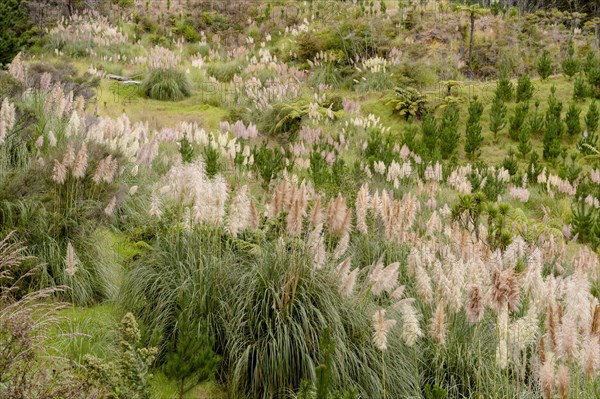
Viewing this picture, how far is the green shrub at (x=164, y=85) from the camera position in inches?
571

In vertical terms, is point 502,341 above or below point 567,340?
below

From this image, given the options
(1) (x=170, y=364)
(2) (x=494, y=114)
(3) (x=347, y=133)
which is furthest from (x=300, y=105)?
(1) (x=170, y=364)

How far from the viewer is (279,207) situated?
392cm

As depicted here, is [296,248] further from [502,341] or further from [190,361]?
[502,341]

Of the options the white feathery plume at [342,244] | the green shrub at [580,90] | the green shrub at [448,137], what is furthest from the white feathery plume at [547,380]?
the green shrub at [580,90]

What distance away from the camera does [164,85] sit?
14492 mm

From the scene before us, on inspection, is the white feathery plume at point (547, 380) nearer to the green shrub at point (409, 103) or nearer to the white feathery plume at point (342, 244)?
the white feathery plume at point (342, 244)

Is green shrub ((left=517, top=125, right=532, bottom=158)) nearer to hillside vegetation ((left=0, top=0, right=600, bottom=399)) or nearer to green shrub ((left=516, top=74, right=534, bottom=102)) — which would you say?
hillside vegetation ((left=0, top=0, right=600, bottom=399))

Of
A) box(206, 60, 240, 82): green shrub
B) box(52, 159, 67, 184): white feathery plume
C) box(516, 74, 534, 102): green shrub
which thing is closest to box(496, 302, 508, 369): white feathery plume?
box(52, 159, 67, 184): white feathery plume

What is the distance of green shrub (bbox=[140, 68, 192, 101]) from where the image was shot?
47.6ft

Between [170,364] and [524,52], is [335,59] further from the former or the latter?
[170,364]

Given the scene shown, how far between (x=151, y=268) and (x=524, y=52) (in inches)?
681

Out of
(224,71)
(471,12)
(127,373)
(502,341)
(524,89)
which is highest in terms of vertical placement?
(471,12)

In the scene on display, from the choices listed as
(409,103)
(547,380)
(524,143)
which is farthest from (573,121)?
(547,380)
